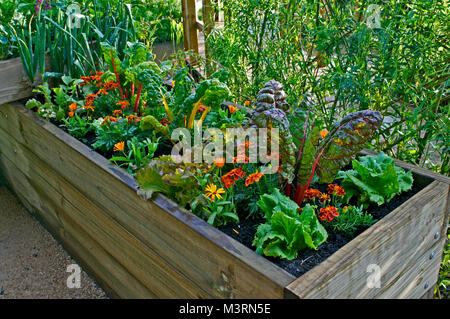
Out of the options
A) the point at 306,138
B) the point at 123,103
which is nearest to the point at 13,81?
the point at 123,103

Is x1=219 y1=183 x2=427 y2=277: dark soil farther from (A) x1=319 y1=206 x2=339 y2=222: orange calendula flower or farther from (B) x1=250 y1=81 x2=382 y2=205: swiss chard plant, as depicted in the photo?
(B) x1=250 y1=81 x2=382 y2=205: swiss chard plant

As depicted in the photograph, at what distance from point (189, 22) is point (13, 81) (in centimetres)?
170

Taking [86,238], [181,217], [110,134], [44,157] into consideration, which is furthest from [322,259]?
[44,157]

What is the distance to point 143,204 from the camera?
4.67ft

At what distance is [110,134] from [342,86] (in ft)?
2.96

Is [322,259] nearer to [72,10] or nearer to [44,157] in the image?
[44,157]

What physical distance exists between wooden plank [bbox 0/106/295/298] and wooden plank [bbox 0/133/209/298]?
0.03 meters

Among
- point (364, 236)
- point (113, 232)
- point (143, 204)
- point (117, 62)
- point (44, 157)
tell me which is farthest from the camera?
point (44, 157)

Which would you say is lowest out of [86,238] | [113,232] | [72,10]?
[86,238]

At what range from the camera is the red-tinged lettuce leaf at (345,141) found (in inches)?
49.8

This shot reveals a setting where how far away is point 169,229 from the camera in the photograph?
1.34m

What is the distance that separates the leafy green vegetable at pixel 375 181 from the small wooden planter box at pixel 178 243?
70 mm

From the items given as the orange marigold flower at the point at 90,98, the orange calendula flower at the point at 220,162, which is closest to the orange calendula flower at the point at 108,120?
the orange marigold flower at the point at 90,98

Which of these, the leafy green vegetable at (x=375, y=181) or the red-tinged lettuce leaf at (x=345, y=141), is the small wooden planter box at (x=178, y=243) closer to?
the leafy green vegetable at (x=375, y=181)
